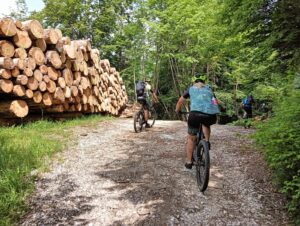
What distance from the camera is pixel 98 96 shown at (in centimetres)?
1341

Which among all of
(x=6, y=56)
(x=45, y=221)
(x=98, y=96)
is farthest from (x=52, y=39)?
(x=45, y=221)

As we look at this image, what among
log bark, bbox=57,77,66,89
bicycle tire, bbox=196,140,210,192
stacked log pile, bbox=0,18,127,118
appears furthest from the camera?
log bark, bbox=57,77,66,89

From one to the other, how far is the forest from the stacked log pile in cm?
477

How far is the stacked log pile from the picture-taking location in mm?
7961

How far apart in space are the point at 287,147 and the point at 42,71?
273 inches

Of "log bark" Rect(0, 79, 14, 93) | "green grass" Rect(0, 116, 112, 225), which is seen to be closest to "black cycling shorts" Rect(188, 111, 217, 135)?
"green grass" Rect(0, 116, 112, 225)

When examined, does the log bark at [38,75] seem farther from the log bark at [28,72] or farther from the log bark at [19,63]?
the log bark at [19,63]

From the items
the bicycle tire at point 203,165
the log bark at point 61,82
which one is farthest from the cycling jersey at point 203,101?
the log bark at point 61,82

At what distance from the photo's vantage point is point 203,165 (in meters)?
5.16

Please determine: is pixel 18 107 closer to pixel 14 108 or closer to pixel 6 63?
pixel 14 108

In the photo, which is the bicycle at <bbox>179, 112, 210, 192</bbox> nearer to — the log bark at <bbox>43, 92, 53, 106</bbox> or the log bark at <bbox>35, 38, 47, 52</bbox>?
the log bark at <bbox>43, 92, 53, 106</bbox>

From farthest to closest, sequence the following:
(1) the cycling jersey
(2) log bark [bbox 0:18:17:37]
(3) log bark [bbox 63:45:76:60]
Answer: (3) log bark [bbox 63:45:76:60]
(2) log bark [bbox 0:18:17:37]
(1) the cycling jersey

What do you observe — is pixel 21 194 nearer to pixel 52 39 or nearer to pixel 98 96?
pixel 52 39

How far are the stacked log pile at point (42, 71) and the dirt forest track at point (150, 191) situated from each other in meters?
2.24
